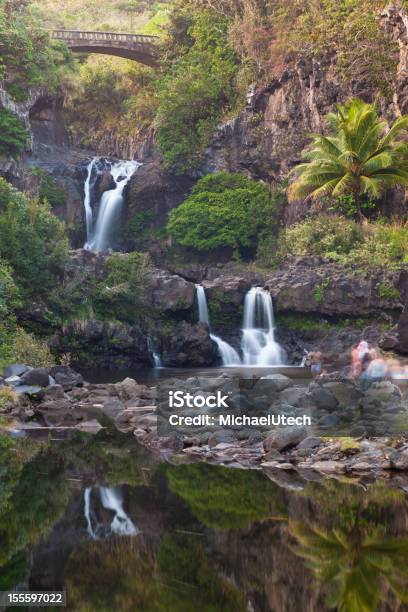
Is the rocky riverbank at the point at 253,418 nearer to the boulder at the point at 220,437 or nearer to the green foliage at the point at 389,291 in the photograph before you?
the boulder at the point at 220,437

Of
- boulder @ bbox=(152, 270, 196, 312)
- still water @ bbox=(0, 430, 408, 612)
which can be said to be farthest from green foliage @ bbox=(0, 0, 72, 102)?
still water @ bbox=(0, 430, 408, 612)

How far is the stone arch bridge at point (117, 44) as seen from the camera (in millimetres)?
43531

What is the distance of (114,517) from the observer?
8.30m

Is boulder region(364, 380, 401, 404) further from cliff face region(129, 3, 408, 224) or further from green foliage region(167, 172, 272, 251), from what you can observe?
green foliage region(167, 172, 272, 251)

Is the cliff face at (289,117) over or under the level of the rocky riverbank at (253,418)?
over

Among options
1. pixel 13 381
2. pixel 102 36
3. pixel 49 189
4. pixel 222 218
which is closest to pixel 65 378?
pixel 13 381

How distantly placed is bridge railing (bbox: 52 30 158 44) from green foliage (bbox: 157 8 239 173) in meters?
3.90

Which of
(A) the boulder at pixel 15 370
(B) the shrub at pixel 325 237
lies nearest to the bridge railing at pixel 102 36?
(B) the shrub at pixel 325 237

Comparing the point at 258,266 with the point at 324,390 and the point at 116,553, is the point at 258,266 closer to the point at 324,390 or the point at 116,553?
the point at 324,390

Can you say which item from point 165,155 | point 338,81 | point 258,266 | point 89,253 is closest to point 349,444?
point 89,253

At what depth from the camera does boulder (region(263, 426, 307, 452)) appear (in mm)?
11812

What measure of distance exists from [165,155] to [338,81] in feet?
30.3

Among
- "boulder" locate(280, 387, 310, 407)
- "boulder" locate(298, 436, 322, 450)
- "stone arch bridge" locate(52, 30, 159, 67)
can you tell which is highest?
"stone arch bridge" locate(52, 30, 159, 67)

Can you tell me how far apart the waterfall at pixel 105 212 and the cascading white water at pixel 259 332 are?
9.60 meters
